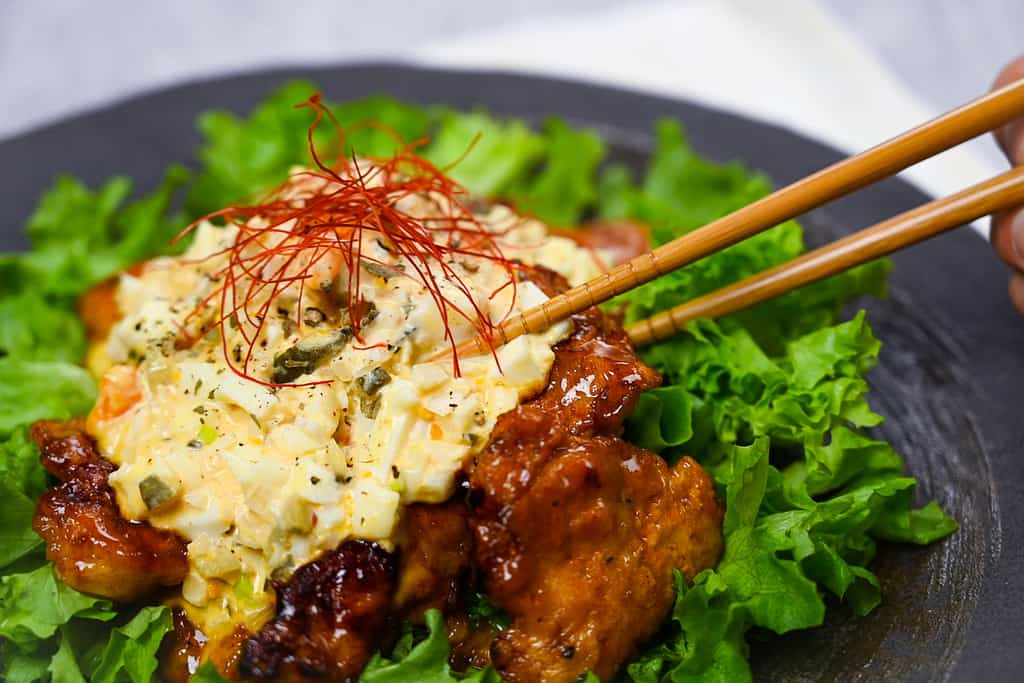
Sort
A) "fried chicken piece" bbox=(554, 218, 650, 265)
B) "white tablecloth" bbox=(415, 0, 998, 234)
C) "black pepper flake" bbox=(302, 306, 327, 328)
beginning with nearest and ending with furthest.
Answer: "black pepper flake" bbox=(302, 306, 327, 328), "fried chicken piece" bbox=(554, 218, 650, 265), "white tablecloth" bbox=(415, 0, 998, 234)

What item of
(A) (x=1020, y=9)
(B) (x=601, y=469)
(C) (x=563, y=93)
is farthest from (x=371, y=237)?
(A) (x=1020, y=9)

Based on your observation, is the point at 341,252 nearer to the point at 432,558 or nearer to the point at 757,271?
the point at 432,558

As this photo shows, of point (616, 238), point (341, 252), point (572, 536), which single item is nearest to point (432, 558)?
point (572, 536)

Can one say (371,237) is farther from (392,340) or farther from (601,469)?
(601,469)

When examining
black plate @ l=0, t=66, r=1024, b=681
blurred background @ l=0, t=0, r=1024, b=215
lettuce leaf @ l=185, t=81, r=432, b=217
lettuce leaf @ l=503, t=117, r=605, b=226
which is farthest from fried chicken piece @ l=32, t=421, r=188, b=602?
blurred background @ l=0, t=0, r=1024, b=215

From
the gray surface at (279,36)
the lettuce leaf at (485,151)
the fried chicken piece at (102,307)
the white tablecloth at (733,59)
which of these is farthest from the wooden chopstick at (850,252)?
the gray surface at (279,36)

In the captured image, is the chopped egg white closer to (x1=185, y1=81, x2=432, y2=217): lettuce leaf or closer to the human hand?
the human hand

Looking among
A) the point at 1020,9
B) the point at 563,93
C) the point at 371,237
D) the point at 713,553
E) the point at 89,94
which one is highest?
the point at 89,94
